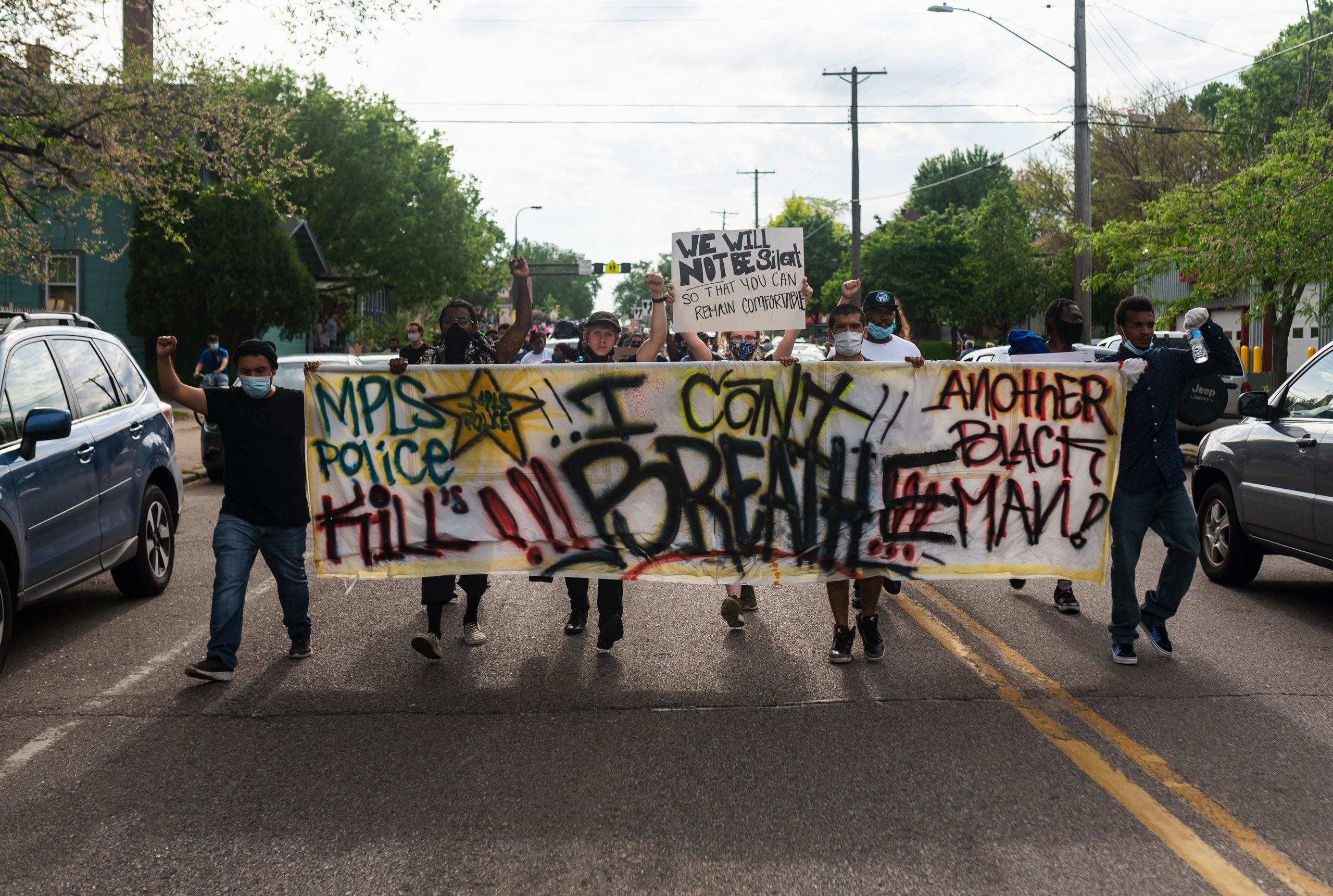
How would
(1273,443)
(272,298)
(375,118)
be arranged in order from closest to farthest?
(1273,443) < (272,298) < (375,118)

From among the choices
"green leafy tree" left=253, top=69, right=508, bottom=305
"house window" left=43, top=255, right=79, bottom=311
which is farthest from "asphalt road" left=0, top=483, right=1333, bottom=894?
"green leafy tree" left=253, top=69, right=508, bottom=305

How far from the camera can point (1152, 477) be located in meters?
6.14

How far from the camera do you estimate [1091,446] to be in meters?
6.32

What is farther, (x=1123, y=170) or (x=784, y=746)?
(x=1123, y=170)

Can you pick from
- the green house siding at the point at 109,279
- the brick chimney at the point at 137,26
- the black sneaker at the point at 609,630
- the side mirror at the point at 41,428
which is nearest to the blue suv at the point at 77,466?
the side mirror at the point at 41,428

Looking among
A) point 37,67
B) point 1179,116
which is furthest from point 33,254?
point 1179,116

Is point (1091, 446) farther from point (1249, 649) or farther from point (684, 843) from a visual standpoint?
point (684, 843)

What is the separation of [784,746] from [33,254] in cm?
1540

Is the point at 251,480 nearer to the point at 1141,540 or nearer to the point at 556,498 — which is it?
the point at 556,498

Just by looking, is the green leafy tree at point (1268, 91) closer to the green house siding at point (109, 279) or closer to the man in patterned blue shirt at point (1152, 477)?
the green house siding at point (109, 279)

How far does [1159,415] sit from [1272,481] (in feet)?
6.56

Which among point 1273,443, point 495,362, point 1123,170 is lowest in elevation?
point 1273,443

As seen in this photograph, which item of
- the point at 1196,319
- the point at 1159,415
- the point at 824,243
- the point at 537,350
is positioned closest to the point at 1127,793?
the point at 1159,415

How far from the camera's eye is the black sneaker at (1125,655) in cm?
617
